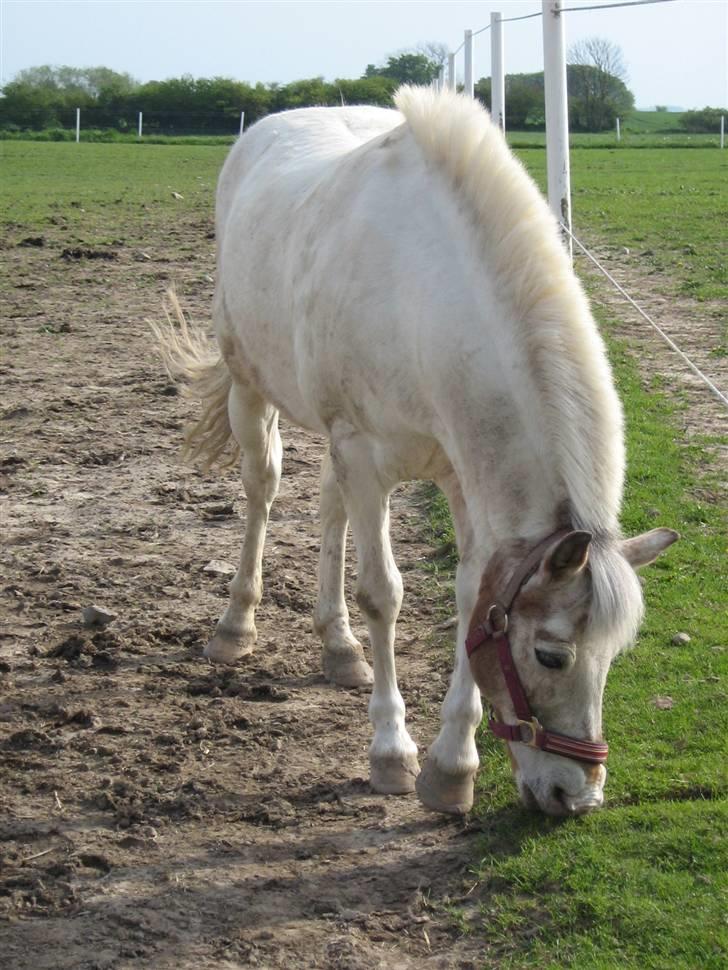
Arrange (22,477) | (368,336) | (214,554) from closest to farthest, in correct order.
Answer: (368,336), (214,554), (22,477)

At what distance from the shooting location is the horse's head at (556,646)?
278cm

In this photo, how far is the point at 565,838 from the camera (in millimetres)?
3176

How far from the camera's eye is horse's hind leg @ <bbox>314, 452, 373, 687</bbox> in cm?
450

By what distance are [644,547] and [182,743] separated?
182 cm

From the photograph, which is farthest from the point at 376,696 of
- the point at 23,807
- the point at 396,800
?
the point at 23,807

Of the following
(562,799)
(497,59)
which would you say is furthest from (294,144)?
(497,59)

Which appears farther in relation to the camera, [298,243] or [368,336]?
[298,243]

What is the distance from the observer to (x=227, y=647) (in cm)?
471

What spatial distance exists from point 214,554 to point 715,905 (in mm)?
3283

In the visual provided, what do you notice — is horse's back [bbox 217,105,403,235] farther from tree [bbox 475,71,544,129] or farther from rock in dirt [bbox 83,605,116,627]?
tree [bbox 475,71,544,129]

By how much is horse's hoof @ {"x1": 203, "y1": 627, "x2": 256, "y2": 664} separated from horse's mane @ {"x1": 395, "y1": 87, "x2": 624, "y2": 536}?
2137mm

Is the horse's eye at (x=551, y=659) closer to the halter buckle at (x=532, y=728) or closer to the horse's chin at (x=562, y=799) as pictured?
the halter buckle at (x=532, y=728)

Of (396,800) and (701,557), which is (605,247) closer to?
(701,557)

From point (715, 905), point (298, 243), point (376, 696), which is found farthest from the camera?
point (298, 243)
